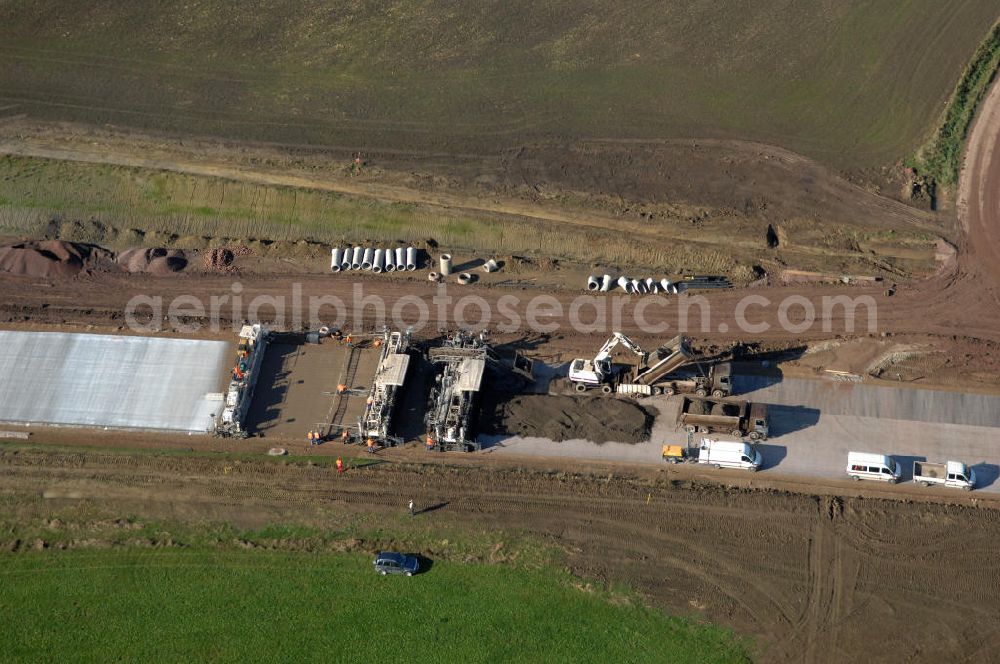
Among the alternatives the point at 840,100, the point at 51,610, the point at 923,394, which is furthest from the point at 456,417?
the point at 840,100

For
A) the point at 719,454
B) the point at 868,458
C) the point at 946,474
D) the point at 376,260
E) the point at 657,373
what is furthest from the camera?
the point at 376,260

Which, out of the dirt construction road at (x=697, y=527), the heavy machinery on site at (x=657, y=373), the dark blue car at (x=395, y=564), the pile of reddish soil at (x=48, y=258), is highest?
the pile of reddish soil at (x=48, y=258)

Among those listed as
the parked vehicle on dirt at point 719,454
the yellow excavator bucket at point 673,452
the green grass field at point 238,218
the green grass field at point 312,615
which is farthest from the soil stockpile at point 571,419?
the green grass field at point 238,218

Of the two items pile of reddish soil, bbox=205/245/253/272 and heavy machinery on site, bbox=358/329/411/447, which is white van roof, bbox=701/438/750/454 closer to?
heavy machinery on site, bbox=358/329/411/447

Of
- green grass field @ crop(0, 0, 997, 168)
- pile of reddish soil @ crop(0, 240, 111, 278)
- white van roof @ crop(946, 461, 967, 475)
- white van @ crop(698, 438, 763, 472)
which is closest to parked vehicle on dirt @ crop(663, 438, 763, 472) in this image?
white van @ crop(698, 438, 763, 472)

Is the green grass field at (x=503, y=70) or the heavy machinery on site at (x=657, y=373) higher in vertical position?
the green grass field at (x=503, y=70)

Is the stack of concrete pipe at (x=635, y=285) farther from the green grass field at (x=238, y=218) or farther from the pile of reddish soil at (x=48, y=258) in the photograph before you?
the pile of reddish soil at (x=48, y=258)

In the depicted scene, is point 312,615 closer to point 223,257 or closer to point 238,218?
point 223,257

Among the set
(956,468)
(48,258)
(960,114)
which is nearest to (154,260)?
(48,258)

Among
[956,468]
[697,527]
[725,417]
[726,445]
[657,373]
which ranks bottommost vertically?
[697,527]
